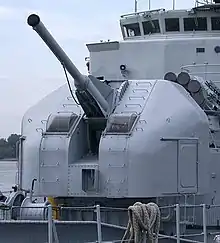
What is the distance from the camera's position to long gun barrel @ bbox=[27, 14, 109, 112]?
10547mm

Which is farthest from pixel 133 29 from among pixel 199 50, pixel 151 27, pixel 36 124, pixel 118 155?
pixel 118 155

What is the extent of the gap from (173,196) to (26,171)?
98.2 inches

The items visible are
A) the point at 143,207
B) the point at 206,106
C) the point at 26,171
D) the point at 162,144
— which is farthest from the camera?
the point at 206,106

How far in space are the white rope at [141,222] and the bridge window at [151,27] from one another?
7.94m

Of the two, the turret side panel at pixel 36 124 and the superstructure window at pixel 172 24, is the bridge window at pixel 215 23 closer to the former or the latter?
the superstructure window at pixel 172 24

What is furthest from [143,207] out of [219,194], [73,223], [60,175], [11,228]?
[219,194]

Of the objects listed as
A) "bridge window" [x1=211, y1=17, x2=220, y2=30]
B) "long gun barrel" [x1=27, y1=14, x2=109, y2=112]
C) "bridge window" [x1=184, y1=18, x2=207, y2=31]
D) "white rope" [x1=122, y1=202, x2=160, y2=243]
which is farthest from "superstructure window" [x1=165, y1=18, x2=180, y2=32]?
"white rope" [x1=122, y1=202, x2=160, y2=243]

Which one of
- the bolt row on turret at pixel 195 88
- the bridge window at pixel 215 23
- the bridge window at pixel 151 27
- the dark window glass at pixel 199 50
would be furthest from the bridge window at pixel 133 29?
the bolt row on turret at pixel 195 88

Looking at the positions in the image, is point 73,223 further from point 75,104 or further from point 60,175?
point 75,104

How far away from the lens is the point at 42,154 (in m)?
12.0

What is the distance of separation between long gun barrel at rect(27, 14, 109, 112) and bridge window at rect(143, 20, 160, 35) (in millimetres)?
5080

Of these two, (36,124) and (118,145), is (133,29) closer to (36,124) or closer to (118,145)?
(36,124)

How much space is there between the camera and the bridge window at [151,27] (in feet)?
55.3

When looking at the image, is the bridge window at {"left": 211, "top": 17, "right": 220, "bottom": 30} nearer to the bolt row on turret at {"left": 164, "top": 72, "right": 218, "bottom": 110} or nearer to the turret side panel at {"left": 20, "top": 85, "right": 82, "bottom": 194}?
the bolt row on turret at {"left": 164, "top": 72, "right": 218, "bottom": 110}
